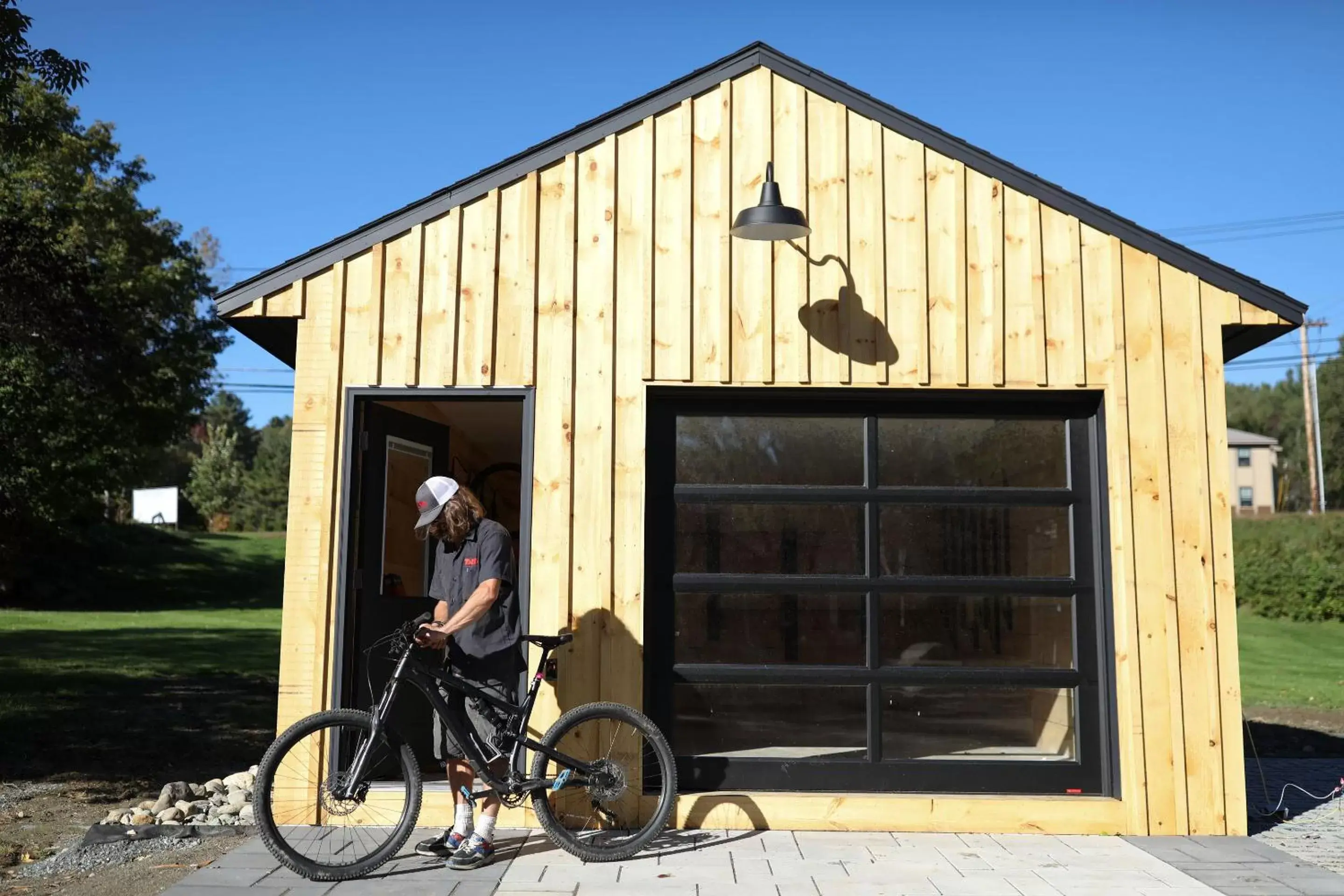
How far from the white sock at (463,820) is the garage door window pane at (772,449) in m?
2.17

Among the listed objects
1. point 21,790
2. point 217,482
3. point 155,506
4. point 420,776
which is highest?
point 217,482

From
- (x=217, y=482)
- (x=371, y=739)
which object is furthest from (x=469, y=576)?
(x=217, y=482)

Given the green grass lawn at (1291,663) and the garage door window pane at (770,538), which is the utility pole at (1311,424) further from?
the garage door window pane at (770,538)

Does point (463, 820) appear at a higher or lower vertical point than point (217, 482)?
lower

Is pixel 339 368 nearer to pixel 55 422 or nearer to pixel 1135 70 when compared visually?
pixel 1135 70

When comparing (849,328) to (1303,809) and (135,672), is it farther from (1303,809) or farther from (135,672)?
(135,672)

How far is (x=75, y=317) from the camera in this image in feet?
29.1

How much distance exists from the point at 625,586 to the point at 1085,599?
2.55 meters

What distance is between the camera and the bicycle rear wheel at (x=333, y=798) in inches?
200

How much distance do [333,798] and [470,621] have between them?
97cm

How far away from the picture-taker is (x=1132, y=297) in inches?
256

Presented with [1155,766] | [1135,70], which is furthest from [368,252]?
[1135,70]

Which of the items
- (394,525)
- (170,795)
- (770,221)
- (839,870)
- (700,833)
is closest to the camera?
(839,870)

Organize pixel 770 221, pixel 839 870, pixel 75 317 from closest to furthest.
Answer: pixel 839 870, pixel 770 221, pixel 75 317
